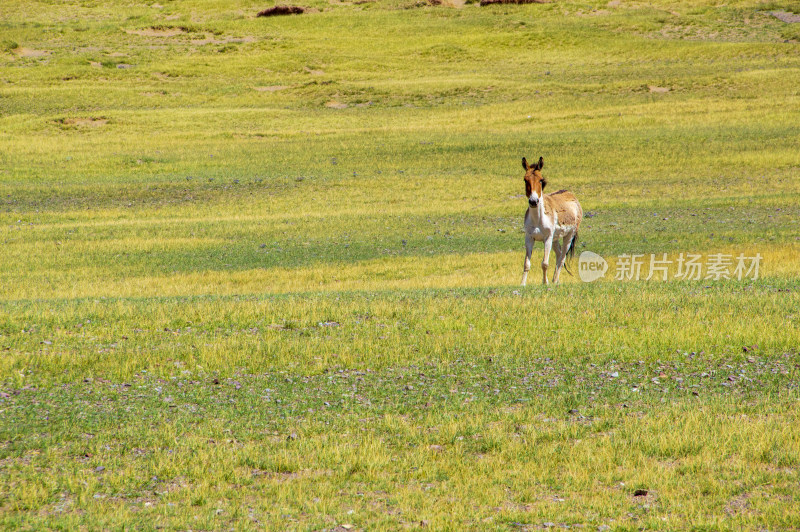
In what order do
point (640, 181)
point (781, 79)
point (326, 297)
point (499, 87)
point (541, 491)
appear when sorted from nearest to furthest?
point (541, 491)
point (326, 297)
point (640, 181)
point (781, 79)
point (499, 87)

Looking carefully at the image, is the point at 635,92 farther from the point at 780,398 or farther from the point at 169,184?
the point at 780,398

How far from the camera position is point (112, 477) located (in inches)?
331

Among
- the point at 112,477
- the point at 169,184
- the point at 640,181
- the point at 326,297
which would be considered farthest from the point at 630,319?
the point at 169,184

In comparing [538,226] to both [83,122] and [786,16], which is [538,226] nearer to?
[83,122]

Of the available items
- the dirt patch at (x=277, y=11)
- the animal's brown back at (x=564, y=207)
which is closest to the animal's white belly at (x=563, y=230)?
the animal's brown back at (x=564, y=207)

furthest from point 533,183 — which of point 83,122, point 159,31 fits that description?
point 159,31

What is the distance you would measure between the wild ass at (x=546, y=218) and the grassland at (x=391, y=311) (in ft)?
3.71

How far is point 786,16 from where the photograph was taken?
9606 cm

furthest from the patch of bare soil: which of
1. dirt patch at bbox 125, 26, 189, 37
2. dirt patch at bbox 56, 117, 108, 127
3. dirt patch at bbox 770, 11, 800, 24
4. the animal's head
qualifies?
the animal's head

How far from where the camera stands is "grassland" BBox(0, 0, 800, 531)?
8336 mm

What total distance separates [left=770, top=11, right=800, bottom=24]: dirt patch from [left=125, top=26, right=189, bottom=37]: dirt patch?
70.5 meters

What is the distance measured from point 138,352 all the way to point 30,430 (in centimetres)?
322

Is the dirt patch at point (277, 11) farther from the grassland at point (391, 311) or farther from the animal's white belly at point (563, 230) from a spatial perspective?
the animal's white belly at point (563, 230)

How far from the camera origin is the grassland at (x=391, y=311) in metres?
8.34
